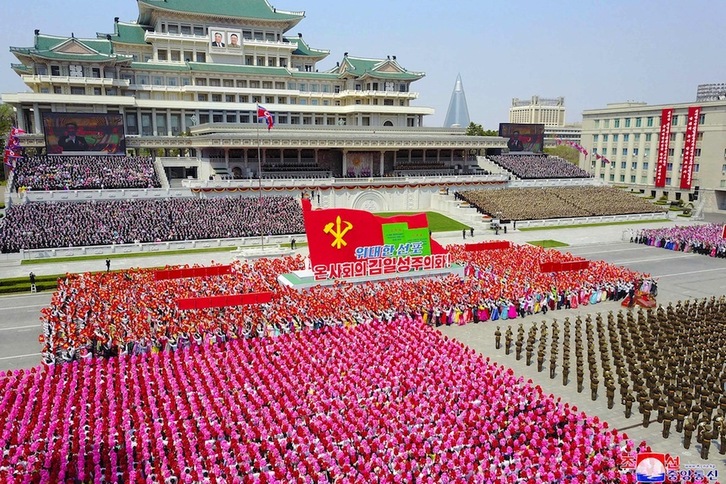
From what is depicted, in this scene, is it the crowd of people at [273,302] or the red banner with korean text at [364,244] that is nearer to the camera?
the crowd of people at [273,302]

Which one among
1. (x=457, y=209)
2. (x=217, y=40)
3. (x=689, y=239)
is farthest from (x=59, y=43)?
(x=689, y=239)

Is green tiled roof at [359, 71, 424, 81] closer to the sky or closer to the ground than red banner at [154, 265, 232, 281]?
closer to the sky

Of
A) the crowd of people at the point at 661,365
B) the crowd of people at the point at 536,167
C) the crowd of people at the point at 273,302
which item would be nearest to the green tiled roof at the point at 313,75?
the crowd of people at the point at 536,167

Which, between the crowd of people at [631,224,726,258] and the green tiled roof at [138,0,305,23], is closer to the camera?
the crowd of people at [631,224,726,258]

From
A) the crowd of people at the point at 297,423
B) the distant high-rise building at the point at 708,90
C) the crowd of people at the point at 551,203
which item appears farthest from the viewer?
the distant high-rise building at the point at 708,90

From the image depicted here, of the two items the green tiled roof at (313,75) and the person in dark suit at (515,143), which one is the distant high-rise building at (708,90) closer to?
the person in dark suit at (515,143)

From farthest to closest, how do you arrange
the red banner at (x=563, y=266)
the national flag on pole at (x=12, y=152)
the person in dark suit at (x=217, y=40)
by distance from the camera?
the person in dark suit at (x=217, y=40) < the national flag on pole at (x=12, y=152) < the red banner at (x=563, y=266)

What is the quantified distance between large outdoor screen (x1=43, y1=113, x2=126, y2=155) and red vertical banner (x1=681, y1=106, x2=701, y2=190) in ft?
192

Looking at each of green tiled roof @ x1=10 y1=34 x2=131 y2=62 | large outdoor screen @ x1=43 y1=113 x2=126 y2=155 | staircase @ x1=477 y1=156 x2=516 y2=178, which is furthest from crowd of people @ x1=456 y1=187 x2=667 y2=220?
green tiled roof @ x1=10 y1=34 x2=131 y2=62

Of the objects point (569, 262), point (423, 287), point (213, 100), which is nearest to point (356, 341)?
point (423, 287)

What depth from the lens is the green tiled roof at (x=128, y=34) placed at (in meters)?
60.4

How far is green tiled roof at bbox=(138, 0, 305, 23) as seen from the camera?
193 ft

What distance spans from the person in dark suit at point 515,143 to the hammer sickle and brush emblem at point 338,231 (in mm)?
46968
